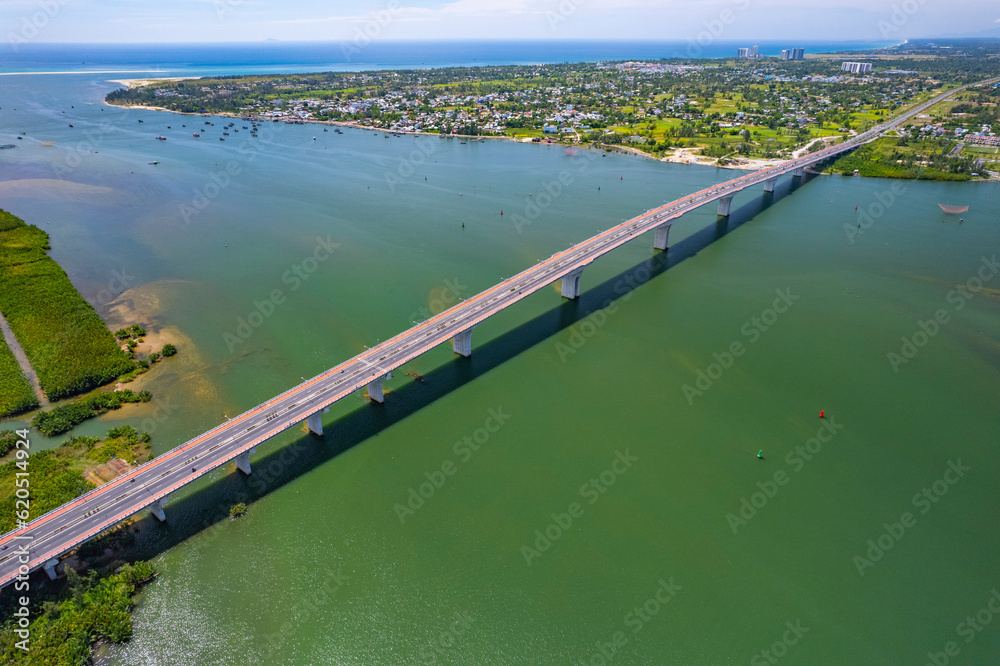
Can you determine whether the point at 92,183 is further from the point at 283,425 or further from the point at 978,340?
the point at 978,340

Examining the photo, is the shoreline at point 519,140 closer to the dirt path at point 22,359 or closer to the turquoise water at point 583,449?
the turquoise water at point 583,449

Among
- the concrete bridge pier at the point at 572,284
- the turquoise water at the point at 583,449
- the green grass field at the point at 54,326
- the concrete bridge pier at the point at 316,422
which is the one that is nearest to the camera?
the turquoise water at the point at 583,449

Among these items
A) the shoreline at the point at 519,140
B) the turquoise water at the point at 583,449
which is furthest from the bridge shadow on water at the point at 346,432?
the shoreline at the point at 519,140

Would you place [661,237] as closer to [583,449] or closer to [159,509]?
[583,449]

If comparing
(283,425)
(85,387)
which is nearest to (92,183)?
(85,387)

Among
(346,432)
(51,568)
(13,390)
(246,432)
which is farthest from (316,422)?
(13,390)

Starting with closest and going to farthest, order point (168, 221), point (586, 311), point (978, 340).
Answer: point (978, 340), point (586, 311), point (168, 221)
